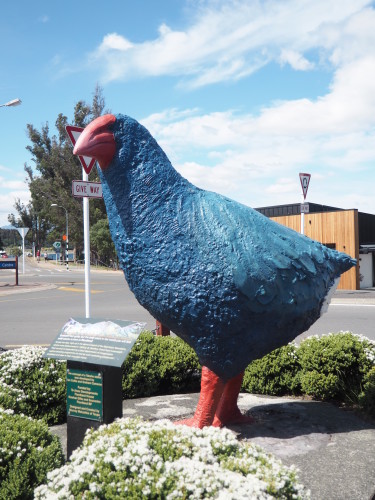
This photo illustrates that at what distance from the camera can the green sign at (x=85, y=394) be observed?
3062 mm

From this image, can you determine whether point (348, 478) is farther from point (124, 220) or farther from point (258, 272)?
point (124, 220)

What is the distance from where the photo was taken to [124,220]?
10.9 feet

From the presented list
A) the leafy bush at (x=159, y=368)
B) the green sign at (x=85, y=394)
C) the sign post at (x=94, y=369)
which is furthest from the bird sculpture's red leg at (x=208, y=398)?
the leafy bush at (x=159, y=368)

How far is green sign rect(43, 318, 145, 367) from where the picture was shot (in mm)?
2994

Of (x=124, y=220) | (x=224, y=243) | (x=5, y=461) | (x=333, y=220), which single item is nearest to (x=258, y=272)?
(x=224, y=243)

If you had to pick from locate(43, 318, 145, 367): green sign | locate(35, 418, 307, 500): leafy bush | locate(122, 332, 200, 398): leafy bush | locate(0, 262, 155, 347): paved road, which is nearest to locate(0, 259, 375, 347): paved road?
locate(0, 262, 155, 347): paved road

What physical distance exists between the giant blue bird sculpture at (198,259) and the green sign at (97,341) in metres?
0.33

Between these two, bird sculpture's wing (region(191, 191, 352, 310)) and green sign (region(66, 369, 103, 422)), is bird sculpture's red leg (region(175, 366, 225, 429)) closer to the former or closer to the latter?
bird sculpture's wing (region(191, 191, 352, 310))

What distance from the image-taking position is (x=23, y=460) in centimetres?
262

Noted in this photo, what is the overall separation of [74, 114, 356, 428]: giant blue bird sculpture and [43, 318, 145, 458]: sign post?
0.38 metres

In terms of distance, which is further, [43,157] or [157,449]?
[43,157]

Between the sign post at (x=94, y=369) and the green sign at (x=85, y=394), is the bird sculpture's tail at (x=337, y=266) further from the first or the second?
the green sign at (x=85, y=394)

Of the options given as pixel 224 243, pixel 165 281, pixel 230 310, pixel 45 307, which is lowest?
pixel 45 307

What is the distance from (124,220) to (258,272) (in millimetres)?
999
